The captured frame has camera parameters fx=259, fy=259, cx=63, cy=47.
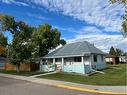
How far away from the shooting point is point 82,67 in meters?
34.4

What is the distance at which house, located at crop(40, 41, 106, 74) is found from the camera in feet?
120

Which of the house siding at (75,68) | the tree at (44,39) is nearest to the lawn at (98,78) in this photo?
the house siding at (75,68)

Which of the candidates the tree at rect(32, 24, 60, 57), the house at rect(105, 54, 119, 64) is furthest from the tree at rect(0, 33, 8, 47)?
the house at rect(105, 54, 119, 64)

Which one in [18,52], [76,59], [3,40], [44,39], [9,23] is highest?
[9,23]

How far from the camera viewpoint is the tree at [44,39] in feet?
195

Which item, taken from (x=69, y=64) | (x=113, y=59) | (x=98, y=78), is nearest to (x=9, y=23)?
(x=69, y=64)

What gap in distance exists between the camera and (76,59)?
40.2m

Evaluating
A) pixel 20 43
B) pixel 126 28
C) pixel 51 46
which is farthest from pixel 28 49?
pixel 126 28

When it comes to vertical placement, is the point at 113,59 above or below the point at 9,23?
below

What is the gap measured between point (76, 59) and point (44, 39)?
21.1 metres

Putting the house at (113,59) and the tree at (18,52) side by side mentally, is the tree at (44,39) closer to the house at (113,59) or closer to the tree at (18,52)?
the tree at (18,52)

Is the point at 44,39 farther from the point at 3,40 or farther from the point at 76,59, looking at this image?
the point at 76,59

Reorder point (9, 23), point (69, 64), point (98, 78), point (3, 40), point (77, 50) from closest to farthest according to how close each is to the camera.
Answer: point (98, 78), point (77, 50), point (69, 64), point (9, 23), point (3, 40)

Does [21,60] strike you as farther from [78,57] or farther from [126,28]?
[126,28]
